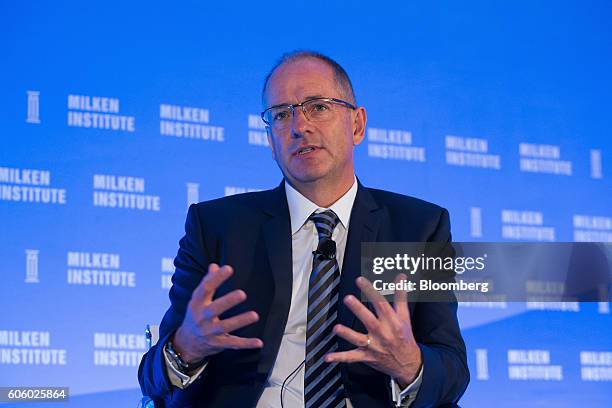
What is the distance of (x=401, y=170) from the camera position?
3896mm

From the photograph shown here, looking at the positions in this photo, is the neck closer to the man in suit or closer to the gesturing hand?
the man in suit

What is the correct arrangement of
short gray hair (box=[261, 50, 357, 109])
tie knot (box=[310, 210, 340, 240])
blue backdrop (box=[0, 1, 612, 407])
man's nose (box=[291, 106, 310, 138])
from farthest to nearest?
1. blue backdrop (box=[0, 1, 612, 407])
2. short gray hair (box=[261, 50, 357, 109])
3. man's nose (box=[291, 106, 310, 138])
4. tie knot (box=[310, 210, 340, 240])

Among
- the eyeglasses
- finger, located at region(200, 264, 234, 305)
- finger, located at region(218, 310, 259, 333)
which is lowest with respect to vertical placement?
finger, located at region(218, 310, 259, 333)

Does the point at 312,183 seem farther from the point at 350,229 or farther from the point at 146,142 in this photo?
the point at 146,142

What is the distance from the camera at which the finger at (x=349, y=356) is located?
5.25 feet

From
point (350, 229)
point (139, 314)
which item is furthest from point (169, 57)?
point (350, 229)

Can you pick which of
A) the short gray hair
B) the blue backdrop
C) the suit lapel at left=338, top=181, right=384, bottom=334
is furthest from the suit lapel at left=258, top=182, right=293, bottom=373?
the blue backdrop

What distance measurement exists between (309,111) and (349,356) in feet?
2.64

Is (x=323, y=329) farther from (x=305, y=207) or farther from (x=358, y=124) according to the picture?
(x=358, y=124)

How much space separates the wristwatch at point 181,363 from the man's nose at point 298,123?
2.17ft

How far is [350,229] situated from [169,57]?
210 cm

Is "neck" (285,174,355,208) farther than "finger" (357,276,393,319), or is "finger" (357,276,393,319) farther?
"neck" (285,174,355,208)

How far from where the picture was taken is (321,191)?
214cm

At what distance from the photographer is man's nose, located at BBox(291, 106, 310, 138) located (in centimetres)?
212
